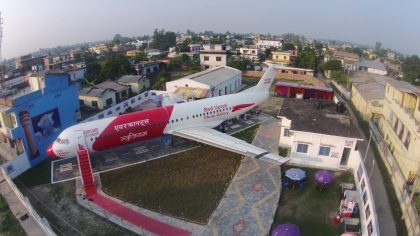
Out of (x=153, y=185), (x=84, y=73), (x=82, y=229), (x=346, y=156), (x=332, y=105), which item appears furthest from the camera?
(x=84, y=73)

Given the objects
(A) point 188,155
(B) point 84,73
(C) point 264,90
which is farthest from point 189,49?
(A) point 188,155

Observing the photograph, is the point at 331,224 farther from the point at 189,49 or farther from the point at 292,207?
the point at 189,49

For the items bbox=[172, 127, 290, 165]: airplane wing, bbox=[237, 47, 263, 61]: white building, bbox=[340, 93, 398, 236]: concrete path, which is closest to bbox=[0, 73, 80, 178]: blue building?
bbox=[172, 127, 290, 165]: airplane wing

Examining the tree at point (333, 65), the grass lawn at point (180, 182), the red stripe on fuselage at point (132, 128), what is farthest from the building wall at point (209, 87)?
the tree at point (333, 65)

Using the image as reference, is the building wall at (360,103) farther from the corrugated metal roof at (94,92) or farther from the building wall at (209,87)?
the corrugated metal roof at (94,92)

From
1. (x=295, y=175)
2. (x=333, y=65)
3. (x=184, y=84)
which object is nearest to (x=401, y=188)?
(x=295, y=175)
